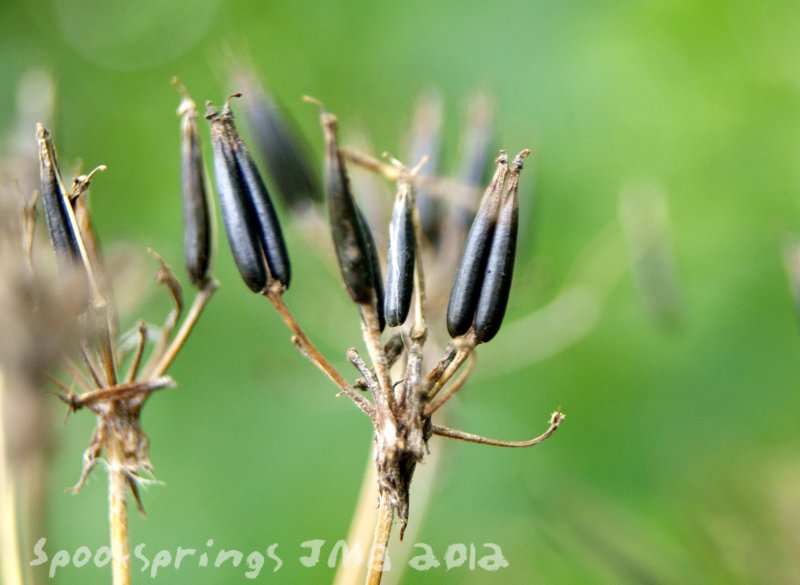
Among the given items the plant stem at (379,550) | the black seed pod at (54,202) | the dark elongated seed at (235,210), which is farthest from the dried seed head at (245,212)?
the plant stem at (379,550)

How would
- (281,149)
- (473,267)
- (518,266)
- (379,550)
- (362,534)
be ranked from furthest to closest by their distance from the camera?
1. (518,266)
2. (281,149)
3. (362,534)
4. (473,267)
5. (379,550)

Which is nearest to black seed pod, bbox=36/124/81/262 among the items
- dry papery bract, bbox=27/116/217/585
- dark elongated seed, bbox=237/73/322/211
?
dry papery bract, bbox=27/116/217/585

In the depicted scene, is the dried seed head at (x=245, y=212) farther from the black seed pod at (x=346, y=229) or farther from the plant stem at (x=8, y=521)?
the plant stem at (x=8, y=521)

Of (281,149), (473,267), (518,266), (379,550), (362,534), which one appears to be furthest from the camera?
(518,266)

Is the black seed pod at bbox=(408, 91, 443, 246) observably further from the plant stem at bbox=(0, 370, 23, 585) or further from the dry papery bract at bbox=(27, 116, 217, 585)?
the plant stem at bbox=(0, 370, 23, 585)

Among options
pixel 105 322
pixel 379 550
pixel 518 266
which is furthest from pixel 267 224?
pixel 518 266

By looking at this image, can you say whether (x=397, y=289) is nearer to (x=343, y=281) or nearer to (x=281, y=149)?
(x=343, y=281)

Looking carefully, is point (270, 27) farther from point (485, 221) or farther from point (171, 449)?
point (485, 221)
